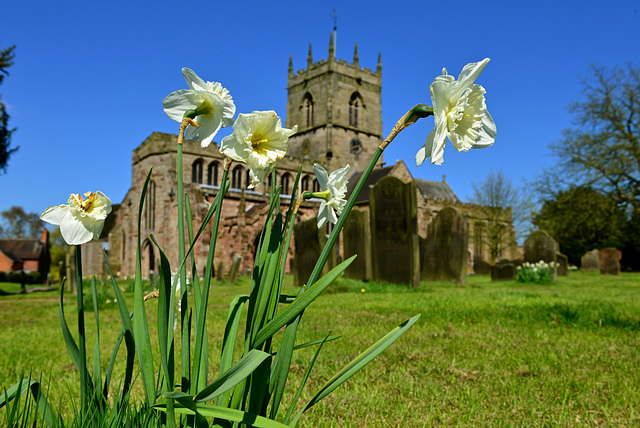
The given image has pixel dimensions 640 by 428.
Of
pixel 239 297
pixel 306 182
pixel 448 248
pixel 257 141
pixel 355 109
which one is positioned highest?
pixel 355 109

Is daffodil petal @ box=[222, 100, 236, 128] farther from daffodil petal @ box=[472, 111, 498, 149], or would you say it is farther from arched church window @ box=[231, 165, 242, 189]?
arched church window @ box=[231, 165, 242, 189]

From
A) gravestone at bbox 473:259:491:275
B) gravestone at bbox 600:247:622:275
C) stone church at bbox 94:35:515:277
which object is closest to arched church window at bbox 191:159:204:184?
stone church at bbox 94:35:515:277

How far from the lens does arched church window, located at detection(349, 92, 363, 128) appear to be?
3934 centimetres

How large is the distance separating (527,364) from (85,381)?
274 centimetres

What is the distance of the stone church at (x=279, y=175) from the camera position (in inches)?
981

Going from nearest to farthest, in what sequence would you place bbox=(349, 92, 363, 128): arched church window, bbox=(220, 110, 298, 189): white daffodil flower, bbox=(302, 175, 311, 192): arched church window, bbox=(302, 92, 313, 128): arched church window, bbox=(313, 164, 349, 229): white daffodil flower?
bbox=(220, 110, 298, 189): white daffodil flower
bbox=(313, 164, 349, 229): white daffodil flower
bbox=(302, 175, 311, 192): arched church window
bbox=(349, 92, 363, 128): arched church window
bbox=(302, 92, 313, 128): arched church window

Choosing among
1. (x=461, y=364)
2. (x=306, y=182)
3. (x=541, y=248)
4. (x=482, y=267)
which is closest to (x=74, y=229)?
(x=461, y=364)

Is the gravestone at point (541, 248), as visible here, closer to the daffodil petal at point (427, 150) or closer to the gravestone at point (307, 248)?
the gravestone at point (307, 248)

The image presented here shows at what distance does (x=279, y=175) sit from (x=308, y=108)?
1064cm

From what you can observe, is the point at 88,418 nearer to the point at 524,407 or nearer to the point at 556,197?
the point at 524,407

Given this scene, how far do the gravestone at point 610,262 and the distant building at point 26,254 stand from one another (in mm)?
42222

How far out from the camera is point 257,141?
1.21 metres

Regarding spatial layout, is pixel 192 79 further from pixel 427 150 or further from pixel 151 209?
pixel 151 209

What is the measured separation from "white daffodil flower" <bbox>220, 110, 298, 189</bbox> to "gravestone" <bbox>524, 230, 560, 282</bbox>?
1583cm
